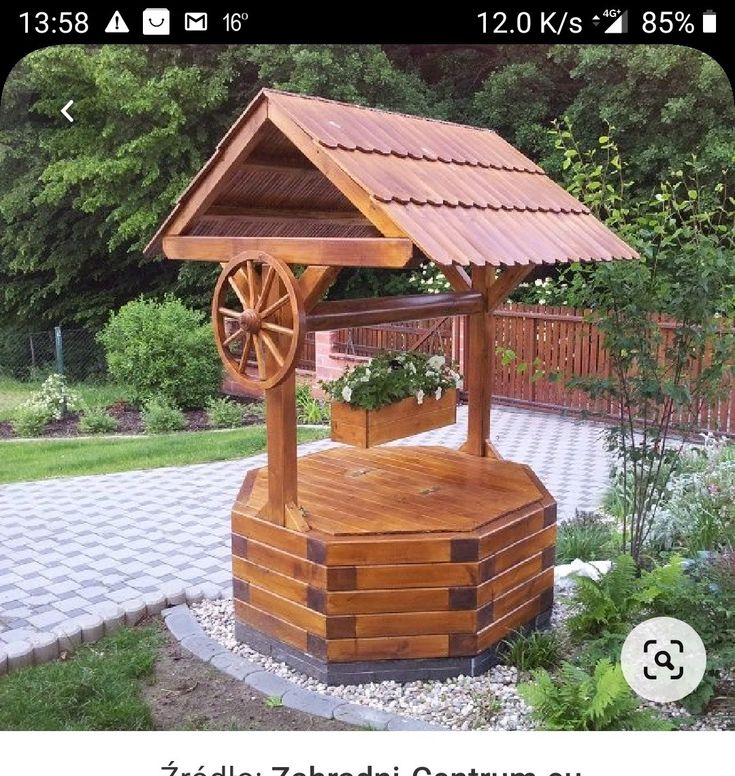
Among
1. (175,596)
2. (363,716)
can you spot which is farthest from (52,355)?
(363,716)

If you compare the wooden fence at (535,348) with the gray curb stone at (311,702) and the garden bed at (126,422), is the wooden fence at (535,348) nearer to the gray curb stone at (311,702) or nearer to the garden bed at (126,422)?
the garden bed at (126,422)

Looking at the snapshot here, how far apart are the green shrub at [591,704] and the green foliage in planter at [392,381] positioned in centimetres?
129

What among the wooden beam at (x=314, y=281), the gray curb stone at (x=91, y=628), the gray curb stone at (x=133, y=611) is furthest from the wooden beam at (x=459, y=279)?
the gray curb stone at (x=91, y=628)

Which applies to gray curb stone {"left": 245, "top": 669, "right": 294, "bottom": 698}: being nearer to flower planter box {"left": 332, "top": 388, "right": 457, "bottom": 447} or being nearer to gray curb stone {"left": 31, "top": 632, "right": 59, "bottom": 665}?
gray curb stone {"left": 31, "top": 632, "right": 59, "bottom": 665}

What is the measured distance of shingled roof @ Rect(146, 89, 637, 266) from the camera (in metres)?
2.30

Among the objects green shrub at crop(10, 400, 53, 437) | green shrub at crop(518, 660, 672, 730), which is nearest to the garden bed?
green shrub at crop(10, 400, 53, 437)

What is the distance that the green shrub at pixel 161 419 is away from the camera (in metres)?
7.77

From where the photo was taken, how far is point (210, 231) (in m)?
3.15

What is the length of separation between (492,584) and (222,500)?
2871 mm

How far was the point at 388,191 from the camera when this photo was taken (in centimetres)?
229
